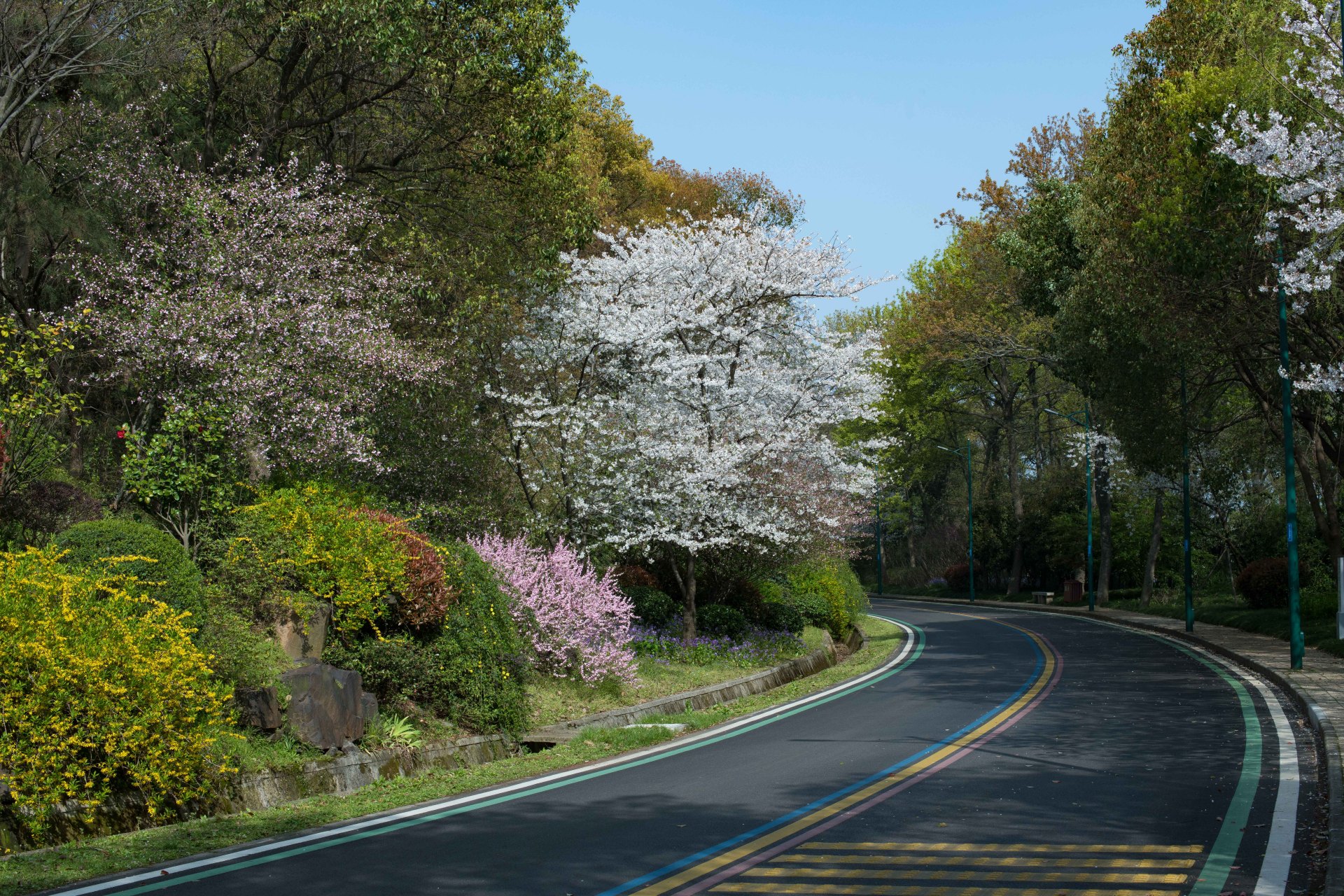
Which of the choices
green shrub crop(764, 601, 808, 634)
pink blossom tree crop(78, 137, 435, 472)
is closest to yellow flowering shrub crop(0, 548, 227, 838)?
pink blossom tree crop(78, 137, 435, 472)

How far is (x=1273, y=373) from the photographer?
23641mm

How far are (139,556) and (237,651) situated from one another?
4.45 ft

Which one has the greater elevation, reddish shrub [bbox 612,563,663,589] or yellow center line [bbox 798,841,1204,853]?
reddish shrub [bbox 612,563,663,589]

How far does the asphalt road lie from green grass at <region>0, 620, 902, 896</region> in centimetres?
33

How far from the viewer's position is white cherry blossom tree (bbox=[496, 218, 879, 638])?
2020cm

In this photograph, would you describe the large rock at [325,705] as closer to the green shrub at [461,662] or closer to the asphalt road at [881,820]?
the green shrub at [461,662]

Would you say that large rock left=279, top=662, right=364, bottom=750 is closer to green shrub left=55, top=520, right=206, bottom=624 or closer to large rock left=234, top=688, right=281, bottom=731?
large rock left=234, top=688, right=281, bottom=731

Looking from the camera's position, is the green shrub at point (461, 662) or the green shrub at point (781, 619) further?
the green shrub at point (781, 619)

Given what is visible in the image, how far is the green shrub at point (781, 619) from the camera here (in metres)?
24.3

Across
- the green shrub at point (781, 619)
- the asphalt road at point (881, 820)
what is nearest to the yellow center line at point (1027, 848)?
the asphalt road at point (881, 820)

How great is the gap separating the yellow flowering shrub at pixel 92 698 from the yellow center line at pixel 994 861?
466 cm

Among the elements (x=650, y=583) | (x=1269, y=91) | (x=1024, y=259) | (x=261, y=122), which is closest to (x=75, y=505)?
(x=261, y=122)

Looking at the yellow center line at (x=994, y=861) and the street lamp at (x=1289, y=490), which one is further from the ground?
the street lamp at (x=1289, y=490)

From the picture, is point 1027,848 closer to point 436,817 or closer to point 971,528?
point 436,817
